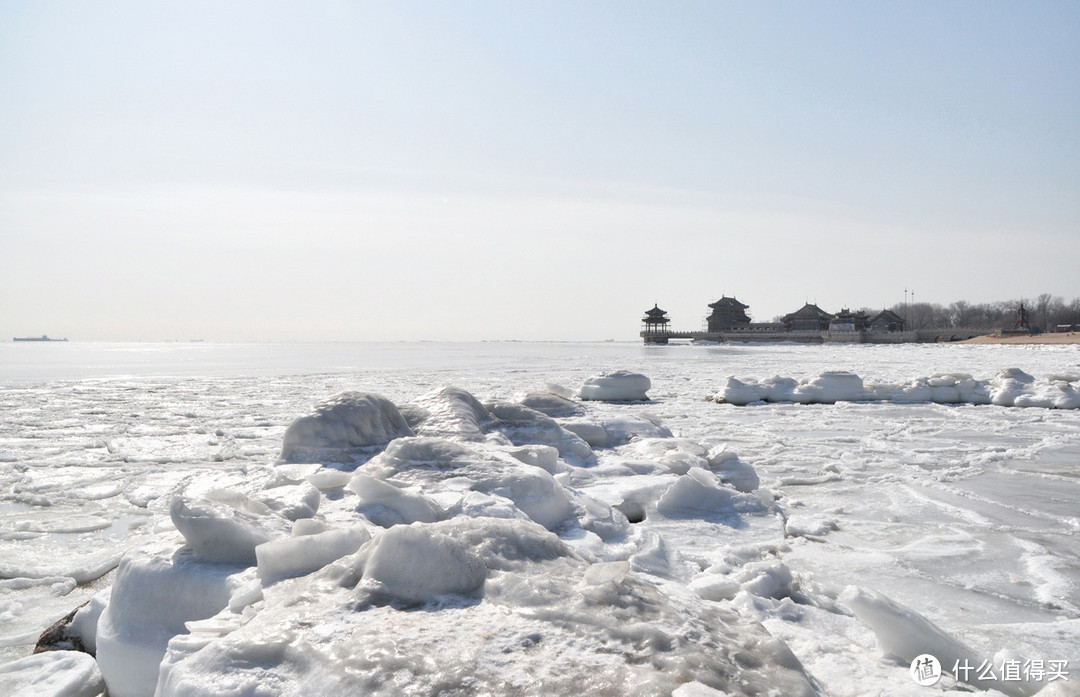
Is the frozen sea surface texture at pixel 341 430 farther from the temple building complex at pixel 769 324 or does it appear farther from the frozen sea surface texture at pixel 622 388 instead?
the temple building complex at pixel 769 324

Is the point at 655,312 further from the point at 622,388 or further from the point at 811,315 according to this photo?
the point at 622,388

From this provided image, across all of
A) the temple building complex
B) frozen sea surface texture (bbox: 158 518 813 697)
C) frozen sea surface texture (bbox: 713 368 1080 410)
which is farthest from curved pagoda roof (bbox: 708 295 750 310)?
frozen sea surface texture (bbox: 158 518 813 697)

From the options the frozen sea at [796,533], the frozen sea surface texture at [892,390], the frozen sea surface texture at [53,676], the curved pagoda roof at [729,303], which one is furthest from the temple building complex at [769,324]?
the frozen sea surface texture at [53,676]

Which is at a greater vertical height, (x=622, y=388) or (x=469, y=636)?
(x=469, y=636)

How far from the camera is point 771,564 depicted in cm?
296

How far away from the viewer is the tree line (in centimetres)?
7469

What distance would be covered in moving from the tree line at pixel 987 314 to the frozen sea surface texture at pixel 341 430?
3160 inches

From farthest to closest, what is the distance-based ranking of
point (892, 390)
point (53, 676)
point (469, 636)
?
point (892, 390) → point (53, 676) → point (469, 636)

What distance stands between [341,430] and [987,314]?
103 metres

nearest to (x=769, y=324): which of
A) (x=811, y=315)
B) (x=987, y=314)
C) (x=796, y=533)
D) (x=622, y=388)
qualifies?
(x=811, y=315)

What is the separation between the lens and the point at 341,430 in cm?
507

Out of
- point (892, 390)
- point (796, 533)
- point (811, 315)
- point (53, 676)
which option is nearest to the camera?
point (53, 676)

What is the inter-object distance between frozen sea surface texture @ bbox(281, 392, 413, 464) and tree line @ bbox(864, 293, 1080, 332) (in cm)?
8025

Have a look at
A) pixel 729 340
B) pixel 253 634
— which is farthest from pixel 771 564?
pixel 729 340
